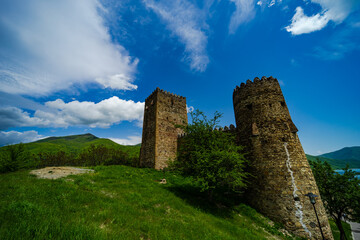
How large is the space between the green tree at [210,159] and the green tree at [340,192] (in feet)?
46.0

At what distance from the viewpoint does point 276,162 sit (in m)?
10.7

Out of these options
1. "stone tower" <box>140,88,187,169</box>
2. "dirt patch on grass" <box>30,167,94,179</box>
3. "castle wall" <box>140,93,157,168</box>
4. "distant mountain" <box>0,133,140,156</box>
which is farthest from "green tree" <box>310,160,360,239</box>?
"distant mountain" <box>0,133,140,156</box>

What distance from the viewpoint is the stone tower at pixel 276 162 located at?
9.44 metres

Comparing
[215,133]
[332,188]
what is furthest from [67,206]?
[332,188]

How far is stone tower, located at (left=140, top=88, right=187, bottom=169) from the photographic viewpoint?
2169 centimetres

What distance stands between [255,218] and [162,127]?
1682cm

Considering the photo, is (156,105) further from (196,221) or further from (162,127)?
(196,221)

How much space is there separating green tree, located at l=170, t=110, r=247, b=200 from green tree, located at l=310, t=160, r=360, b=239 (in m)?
14.0

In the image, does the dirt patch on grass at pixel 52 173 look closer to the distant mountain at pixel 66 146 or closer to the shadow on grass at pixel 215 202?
the shadow on grass at pixel 215 202

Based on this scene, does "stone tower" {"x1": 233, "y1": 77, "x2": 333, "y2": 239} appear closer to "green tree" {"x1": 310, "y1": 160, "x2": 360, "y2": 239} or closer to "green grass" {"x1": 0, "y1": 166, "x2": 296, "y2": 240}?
"green grass" {"x1": 0, "y1": 166, "x2": 296, "y2": 240}

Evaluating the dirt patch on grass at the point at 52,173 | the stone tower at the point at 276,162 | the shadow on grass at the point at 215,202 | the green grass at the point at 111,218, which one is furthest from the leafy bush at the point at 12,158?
the stone tower at the point at 276,162

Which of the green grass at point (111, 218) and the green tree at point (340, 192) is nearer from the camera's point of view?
the green grass at point (111, 218)

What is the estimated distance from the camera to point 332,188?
16312mm

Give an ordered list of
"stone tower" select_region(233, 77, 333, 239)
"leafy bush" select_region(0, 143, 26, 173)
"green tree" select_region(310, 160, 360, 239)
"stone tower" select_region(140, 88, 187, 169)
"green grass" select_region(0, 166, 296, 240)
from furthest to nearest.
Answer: "stone tower" select_region(140, 88, 187, 169), "leafy bush" select_region(0, 143, 26, 173), "green tree" select_region(310, 160, 360, 239), "stone tower" select_region(233, 77, 333, 239), "green grass" select_region(0, 166, 296, 240)
